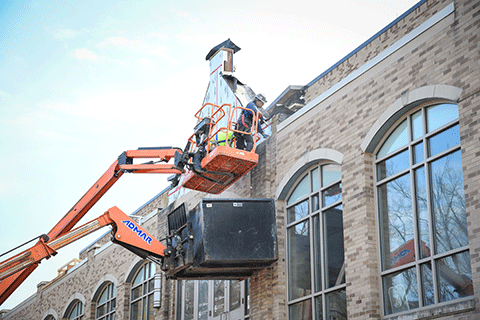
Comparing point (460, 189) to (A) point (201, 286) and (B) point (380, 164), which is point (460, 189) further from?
(A) point (201, 286)

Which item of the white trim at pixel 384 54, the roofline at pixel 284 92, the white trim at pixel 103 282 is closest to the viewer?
the white trim at pixel 384 54

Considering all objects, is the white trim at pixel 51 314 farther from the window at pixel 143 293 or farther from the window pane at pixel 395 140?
the window pane at pixel 395 140

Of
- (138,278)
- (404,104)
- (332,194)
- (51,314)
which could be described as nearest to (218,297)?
(332,194)

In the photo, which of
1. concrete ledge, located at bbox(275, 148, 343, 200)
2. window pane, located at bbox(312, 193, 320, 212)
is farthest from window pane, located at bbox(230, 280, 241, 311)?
window pane, located at bbox(312, 193, 320, 212)

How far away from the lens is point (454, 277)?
1155 cm

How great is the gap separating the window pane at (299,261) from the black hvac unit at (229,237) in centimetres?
50

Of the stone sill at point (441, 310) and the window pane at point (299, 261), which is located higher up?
the window pane at point (299, 261)

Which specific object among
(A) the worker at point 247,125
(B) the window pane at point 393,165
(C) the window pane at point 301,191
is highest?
(A) the worker at point 247,125

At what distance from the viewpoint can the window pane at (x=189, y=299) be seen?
2022 centimetres

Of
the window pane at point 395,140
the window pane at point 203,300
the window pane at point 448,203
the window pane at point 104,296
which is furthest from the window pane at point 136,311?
the window pane at point 448,203

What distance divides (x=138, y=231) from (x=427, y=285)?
328 inches

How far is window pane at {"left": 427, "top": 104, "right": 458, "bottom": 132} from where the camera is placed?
12336 millimetres

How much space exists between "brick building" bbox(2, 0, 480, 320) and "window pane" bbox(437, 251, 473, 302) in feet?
0.07

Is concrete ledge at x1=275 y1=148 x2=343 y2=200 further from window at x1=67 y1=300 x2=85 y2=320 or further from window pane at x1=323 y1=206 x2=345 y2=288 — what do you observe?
window at x1=67 y1=300 x2=85 y2=320
